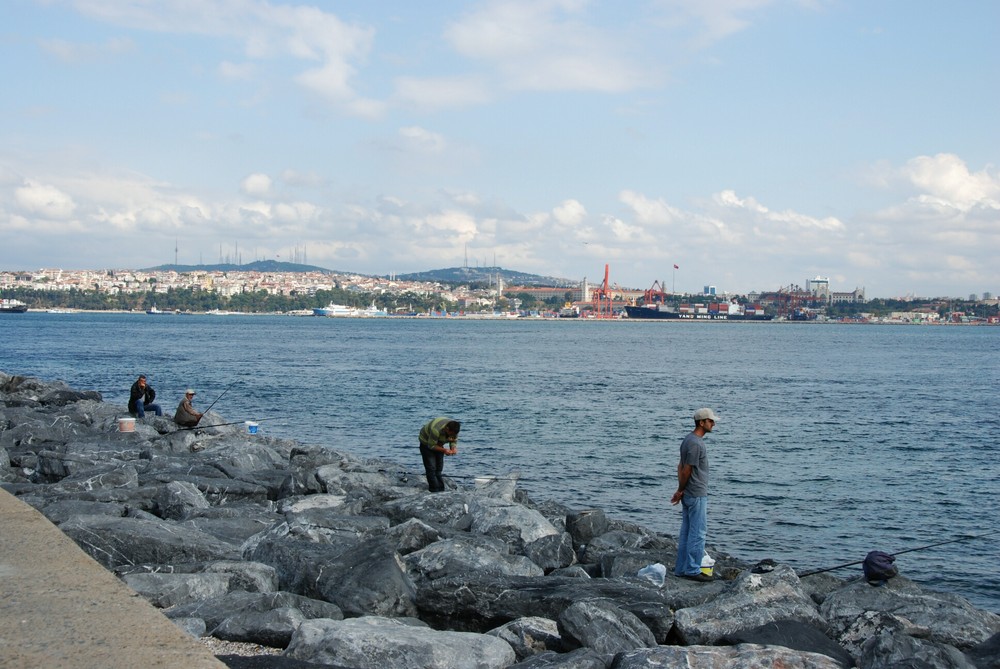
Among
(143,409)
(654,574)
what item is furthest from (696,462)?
(143,409)

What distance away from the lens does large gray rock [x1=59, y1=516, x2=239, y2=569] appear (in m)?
6.70

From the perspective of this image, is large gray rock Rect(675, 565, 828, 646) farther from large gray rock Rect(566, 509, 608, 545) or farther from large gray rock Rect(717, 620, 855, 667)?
large gray rock Rect(566, 509, 608, 545)

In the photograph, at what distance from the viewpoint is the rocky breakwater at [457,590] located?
16.2 ft

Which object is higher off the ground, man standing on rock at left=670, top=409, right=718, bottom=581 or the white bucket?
man standing on rock at left=670, top=409, right=718, bottom=581

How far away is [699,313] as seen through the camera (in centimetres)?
18350

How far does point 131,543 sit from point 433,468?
4.64m

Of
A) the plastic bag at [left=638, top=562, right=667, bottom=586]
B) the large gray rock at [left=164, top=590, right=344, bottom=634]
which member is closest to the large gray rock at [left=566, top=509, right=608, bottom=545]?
the plastic bag at [left=638, top=562, right=667, bottom=586]

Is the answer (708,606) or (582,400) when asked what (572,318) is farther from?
(708,606)

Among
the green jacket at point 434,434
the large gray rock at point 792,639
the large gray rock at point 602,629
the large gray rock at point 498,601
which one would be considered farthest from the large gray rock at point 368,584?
the green jacket at point 434,434

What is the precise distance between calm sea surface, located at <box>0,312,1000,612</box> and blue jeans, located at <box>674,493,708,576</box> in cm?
370

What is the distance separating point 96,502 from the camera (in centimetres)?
863

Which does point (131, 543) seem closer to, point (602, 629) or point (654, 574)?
point (602, 629)

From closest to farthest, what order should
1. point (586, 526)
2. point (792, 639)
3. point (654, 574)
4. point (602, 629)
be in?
point (792, 639) < point (602, 629) < point (654, 574) < point (586, 526)

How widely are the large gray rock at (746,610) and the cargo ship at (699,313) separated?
591 feet
